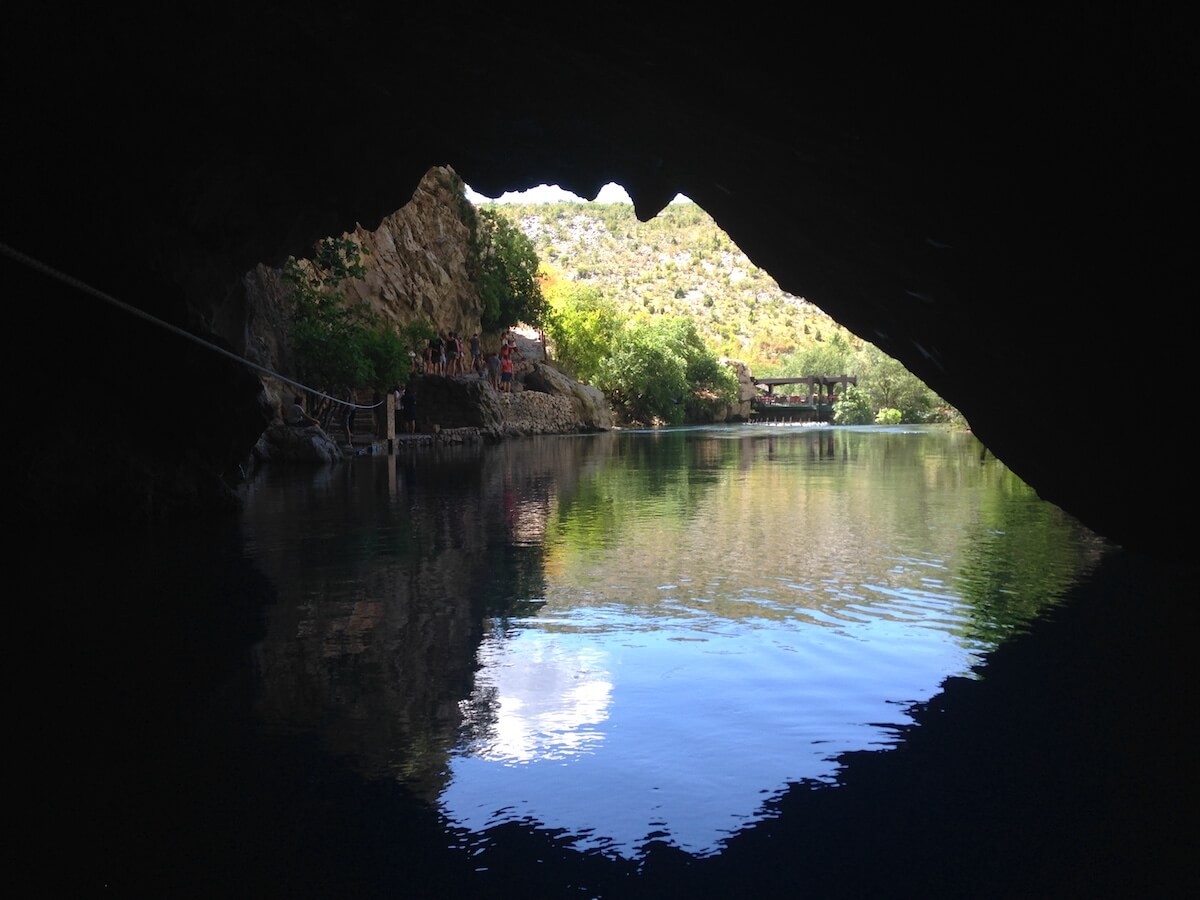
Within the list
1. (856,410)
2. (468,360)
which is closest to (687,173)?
(468,360)

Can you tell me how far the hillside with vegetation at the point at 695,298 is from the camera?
74.8 meters

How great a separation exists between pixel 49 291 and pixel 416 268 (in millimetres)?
35308

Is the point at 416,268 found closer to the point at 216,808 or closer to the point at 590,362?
the point at 590,362

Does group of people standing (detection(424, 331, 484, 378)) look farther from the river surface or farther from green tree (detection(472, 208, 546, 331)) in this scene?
the river surface

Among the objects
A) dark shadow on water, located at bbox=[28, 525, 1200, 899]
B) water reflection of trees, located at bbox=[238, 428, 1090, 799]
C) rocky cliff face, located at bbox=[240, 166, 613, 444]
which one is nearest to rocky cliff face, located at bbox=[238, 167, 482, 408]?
rocky cliff face, located at bbox=[240, 166, 613, 444]

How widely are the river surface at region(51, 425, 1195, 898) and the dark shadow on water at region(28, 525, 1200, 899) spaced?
0.06ft

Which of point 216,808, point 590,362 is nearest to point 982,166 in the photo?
point 216,808

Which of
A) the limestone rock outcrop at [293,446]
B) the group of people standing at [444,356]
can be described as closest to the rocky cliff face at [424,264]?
the group of people standing at [444,356]

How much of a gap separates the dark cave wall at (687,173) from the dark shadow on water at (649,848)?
1.27m

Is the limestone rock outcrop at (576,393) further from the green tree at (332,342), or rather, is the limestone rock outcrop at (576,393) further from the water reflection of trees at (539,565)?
the water reflection of trees at (539,565)

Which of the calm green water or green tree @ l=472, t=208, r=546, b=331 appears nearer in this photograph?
the calm green water

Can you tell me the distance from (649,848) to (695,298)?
13855 cm

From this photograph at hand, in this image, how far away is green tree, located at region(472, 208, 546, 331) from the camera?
51156mm

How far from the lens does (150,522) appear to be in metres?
11.6
